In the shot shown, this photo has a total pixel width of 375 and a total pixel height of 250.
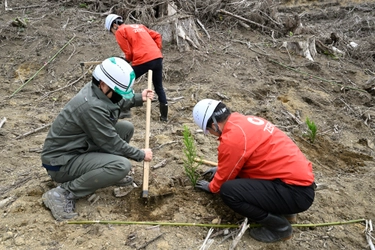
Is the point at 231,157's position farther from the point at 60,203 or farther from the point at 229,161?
the point at 60,203

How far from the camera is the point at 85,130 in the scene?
3047 millimetres

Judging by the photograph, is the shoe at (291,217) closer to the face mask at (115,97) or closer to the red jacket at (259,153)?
the red jacket at (259,153)

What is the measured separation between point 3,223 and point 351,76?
273 inches

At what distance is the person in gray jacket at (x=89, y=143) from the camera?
116 inches

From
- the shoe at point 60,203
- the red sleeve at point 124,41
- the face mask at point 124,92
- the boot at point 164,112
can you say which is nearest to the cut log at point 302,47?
the boot at point 164,112

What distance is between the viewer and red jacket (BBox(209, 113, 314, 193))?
2.79 meters

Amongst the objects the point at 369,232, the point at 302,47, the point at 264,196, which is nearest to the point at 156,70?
the point at 264,196

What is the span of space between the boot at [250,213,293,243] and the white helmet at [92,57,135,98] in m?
1.69

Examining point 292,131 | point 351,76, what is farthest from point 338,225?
point 351,76

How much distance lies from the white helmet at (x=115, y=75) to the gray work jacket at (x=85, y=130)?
12 cm

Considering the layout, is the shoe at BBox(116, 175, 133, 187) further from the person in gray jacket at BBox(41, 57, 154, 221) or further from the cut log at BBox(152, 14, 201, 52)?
the cut log at BBox(152, 14, 201, 52)

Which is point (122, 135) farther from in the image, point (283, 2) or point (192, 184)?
point (283, 2)

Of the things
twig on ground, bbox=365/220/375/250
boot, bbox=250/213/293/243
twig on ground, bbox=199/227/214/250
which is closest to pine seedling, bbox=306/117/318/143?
twig on ground, bbox=365/220/375/250

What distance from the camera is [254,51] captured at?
7.68 meters
